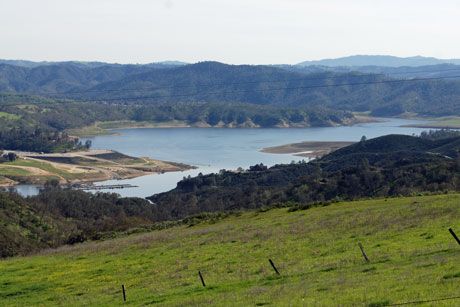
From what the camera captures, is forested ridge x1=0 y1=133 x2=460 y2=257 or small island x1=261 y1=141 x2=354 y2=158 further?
small island x1=261 y1=141 x2=354 y2=158

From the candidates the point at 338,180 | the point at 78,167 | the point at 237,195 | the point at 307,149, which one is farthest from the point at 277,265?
the point at 307,149

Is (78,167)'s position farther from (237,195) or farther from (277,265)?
(277,265)

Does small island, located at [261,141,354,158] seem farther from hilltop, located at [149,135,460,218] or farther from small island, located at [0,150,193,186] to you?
hilltop, located at [149,135,460,218]

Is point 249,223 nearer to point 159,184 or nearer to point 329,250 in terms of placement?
point 329,250

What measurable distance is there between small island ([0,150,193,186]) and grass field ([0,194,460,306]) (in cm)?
11254

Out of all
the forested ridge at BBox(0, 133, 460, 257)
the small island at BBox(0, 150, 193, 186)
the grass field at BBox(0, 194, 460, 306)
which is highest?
the grass field at BBox(0, 194, 460, 306)

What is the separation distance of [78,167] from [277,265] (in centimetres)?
14467

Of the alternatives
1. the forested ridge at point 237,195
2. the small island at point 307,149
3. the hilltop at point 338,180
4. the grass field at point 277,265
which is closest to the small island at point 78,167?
the forested ridge at point 237,195

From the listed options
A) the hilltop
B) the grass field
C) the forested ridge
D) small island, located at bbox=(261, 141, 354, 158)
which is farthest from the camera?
small island, located at bbox=(261, 141, 354, 158)

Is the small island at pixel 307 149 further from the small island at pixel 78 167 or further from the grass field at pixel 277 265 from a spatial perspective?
the grass field at pixel 277 265

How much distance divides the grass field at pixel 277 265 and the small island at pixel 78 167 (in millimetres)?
112540

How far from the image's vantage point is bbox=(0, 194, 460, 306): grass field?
15.2 metres

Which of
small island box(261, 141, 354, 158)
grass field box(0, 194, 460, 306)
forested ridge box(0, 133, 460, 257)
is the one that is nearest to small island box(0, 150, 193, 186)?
forested ridge box(0, 133, 460, 257)

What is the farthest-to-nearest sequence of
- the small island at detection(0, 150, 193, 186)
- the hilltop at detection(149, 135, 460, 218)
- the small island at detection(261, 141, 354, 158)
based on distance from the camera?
the small island at detection(261, 141, 354, 158) < the small island at detection(0, 150, 193, 186) < the hilltop at detection(149, 135, 460, 218)
